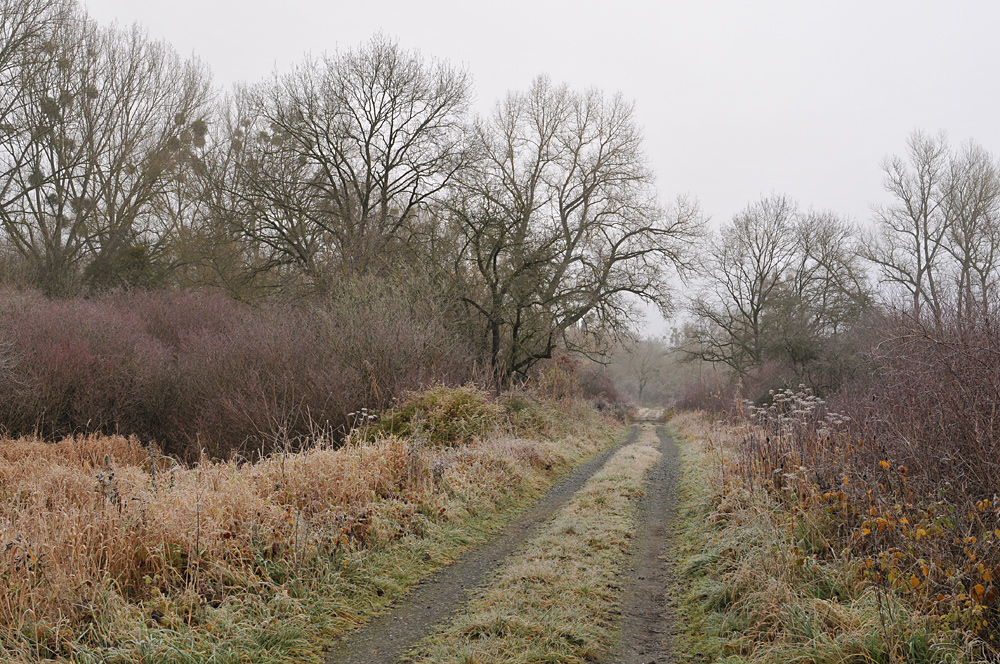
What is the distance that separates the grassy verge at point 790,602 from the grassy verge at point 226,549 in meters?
2.65

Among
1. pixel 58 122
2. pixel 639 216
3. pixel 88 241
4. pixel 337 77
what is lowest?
pixel 88 241

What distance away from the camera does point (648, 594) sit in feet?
17.2

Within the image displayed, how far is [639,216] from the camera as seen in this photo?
2306 centimetres

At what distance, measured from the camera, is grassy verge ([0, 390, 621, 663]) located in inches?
146

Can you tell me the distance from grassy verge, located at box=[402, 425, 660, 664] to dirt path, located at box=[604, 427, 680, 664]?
132 mm

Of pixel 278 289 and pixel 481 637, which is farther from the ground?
pixel 278 289

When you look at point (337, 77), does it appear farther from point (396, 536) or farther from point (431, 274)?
point (396, 536)

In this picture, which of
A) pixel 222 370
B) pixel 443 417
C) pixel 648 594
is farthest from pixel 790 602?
pixel 222 370

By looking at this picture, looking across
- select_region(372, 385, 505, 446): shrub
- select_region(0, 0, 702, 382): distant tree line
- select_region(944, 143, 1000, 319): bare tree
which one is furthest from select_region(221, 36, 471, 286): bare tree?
select_region(944, 143, 1000, 319): bare tree

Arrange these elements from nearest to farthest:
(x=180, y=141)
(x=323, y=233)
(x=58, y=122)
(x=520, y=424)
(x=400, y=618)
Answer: (x=400, y=618) → (x=520, y=424) → (x=58, y=122) → (x=323, y=233) → (x=180, y=141)

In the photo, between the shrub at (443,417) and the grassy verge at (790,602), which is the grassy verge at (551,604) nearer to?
the grassy verge at (790,602)

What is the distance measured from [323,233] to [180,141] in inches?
330

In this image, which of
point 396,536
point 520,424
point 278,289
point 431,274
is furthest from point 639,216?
point 396,536

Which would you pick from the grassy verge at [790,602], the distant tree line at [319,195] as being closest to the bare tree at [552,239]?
the distant tree line at [319,195]
